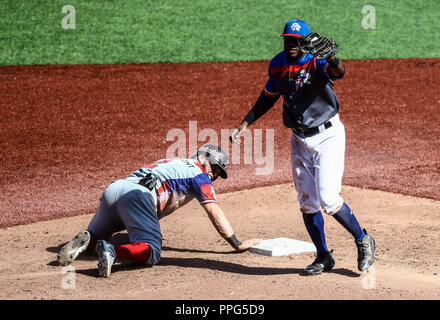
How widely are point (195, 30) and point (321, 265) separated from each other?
13.0m

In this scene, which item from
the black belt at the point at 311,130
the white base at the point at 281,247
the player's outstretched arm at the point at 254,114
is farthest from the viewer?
the white base at the point at 281,247

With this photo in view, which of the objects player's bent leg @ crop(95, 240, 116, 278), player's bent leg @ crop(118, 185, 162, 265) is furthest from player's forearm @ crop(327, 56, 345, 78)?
player's bent leg @ crop(95, 240, 116, 278)

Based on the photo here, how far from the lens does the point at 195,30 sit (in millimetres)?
17062

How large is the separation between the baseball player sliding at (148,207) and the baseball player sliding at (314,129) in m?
0.80

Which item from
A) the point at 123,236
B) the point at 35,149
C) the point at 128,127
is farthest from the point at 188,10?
the point at 123,236

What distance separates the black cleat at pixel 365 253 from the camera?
475cm

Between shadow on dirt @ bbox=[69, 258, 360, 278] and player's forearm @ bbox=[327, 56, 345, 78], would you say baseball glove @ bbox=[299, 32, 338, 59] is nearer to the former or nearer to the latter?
player's forearm @ bbox=[327, 56, 345, 78]

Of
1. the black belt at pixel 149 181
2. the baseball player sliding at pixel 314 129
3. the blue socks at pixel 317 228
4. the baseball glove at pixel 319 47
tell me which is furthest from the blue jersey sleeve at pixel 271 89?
the black belt at pixel 149 181

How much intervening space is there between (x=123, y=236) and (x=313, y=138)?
242 cm

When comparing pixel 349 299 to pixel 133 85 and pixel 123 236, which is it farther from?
pixel 133 85

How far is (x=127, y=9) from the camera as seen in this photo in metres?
18.0

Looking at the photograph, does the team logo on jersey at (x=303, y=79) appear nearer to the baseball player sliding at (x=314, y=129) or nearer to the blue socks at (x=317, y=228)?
the baseball player sliding at (x=314, y=129)

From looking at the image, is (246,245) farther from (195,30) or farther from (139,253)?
(195,30)

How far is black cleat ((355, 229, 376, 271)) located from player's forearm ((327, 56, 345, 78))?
4.21 feet
